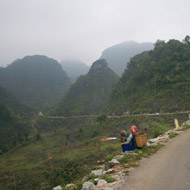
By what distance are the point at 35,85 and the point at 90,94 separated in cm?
8753

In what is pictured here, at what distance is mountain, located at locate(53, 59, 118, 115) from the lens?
87556 mm

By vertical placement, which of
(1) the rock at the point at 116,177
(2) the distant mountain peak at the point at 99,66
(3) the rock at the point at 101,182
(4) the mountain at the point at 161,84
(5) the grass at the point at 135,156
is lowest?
(5) the grass at the point at 135,156

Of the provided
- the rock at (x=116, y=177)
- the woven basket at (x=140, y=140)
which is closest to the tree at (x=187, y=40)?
the woven basket at (x=140, y=140)

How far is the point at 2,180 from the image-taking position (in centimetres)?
2153

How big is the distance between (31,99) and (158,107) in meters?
125

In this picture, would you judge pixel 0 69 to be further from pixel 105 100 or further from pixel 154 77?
pixel 154 77

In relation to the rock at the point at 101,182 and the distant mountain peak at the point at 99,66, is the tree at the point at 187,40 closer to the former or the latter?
the rock at the point at 101,182

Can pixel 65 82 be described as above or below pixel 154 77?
above

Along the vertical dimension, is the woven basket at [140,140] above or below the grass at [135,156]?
above

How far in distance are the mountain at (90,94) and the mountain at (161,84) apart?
26763mm

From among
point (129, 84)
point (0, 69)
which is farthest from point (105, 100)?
point (0, 69)

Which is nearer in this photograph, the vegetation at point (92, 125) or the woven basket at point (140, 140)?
the woven basket at point (140, 140)

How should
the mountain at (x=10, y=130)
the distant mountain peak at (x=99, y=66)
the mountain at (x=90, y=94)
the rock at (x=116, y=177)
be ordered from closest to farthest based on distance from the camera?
the rock at (x=116, y=177)
the mountain at (x=10, y=130)
the mountain at (x=90, y=94)
the distant mountain peak at (x=99, y=66)

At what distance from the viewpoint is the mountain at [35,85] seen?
13662 cm
